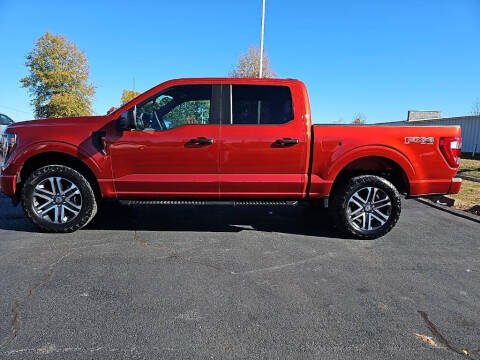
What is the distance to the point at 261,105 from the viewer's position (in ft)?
13.8

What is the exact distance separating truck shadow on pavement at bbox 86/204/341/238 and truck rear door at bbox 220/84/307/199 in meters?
0.70

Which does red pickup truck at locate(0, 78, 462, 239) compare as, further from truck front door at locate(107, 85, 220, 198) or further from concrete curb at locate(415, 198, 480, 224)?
concrete curb at locate(415, 198, 480, 224)

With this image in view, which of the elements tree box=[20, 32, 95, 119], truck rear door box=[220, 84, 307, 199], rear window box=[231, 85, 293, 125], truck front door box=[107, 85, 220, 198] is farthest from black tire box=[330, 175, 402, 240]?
tree box=[20, 32, 95, 119]

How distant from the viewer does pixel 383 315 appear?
245 centimetres

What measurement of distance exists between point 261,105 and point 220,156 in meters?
0.88

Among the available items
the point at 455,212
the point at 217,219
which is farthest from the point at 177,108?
the point at 455,212

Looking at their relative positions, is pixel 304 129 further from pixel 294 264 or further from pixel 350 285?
pixel 350 285

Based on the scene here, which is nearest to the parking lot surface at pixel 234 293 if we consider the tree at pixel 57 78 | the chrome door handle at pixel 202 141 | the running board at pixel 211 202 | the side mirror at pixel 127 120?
the running board at pixel 211 202

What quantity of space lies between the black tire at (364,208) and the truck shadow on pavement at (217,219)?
0.28 m

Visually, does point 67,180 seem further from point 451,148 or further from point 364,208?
point 451,148

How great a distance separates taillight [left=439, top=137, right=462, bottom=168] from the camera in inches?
159

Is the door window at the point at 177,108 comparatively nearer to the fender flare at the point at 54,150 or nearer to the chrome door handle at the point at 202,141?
the chrome door handle at the point at 202,141

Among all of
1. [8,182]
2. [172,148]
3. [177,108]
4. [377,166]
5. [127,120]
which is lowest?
[8,182]

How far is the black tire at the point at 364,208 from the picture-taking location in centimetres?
415
